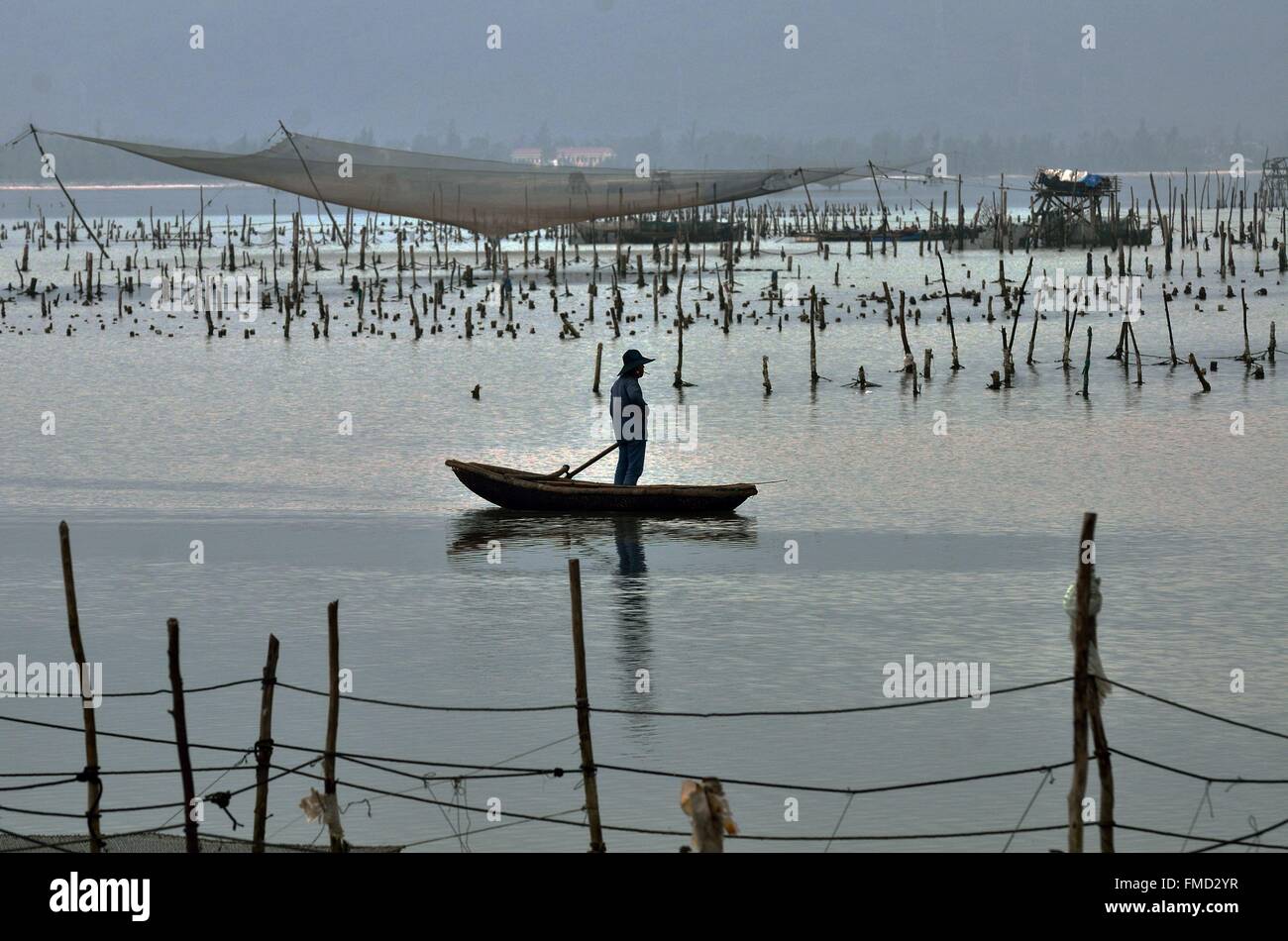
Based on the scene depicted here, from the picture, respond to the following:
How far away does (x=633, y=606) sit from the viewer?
17719mm

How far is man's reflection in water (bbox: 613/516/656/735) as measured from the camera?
1517cm

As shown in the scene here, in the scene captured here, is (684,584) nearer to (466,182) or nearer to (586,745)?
(586,745)

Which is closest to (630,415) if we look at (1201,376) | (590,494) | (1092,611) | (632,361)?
(632,361)

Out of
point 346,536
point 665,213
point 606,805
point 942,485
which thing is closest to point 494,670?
point 606,805

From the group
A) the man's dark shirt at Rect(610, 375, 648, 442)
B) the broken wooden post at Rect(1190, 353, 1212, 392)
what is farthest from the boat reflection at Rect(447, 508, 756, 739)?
the broken wooden post at Rect(1190, 353, 1212, 392)

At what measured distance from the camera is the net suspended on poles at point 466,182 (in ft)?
126

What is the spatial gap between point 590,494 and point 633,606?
4.19 metres

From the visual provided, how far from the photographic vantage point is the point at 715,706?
14.3 metres

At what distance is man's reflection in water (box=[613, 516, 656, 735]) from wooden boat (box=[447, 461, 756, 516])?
0.34 metres

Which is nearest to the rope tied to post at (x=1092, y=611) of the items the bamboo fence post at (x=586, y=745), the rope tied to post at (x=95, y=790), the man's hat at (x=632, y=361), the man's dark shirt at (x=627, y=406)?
the bamboo fence post at (x=586, y=745)

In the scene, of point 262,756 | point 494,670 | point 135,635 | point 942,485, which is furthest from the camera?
point 942,485
